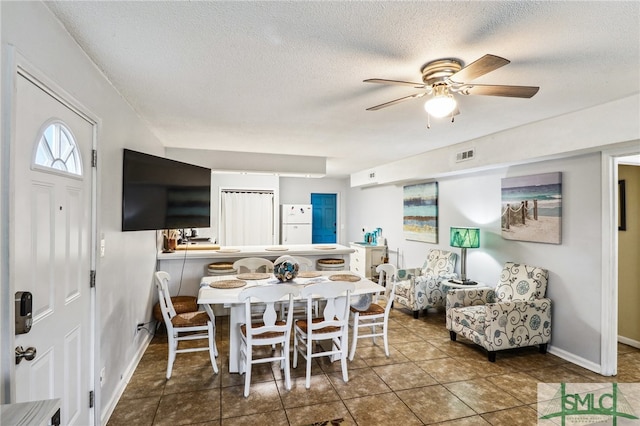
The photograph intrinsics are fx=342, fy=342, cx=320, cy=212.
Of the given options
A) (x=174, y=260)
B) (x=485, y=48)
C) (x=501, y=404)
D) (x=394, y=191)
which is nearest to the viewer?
(x=485, y=48)

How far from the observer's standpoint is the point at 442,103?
206 centimetres

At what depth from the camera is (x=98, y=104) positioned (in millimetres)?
2225

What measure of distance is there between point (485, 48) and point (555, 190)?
7.69 feet

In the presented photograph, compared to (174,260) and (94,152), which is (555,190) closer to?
(94,152)

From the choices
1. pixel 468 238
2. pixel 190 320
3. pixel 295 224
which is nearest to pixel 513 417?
pixel 468 238

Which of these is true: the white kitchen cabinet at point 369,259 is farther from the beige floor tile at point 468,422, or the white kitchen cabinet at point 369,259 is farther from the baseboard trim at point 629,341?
the beige floor tile at point 468,422

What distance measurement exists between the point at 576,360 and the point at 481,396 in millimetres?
1370

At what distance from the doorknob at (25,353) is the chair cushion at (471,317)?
349 centimetres

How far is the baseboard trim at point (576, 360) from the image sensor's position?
3172mm

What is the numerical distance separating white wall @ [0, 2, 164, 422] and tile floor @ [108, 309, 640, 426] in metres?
0.36

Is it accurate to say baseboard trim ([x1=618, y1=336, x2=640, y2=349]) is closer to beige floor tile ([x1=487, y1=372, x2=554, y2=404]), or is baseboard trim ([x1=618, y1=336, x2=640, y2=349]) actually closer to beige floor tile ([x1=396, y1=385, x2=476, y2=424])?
beige floor tile ([x1=487, y1=372, x2=554, y2=404])

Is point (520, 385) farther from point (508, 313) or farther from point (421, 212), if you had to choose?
point (421, 212)

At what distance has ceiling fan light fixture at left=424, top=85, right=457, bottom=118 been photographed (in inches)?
81.1

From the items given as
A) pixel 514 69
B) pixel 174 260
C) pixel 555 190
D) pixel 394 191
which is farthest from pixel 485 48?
pixel 394 191
